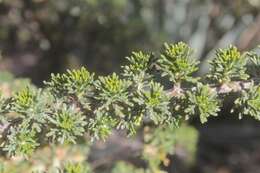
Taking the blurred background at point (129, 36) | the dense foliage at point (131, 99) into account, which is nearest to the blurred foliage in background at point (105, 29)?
the blurred background at point (129, 36)

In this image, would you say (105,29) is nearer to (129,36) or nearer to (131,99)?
(129,36)

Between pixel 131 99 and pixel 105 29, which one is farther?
pixel 105 29

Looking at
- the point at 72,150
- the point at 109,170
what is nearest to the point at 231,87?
the point at 72,150

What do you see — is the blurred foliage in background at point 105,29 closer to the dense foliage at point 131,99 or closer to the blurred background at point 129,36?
the blurred background at point 129,36

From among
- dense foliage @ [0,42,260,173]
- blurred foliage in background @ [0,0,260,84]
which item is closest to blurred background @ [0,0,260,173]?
blurred foliage in background @ [0,0,260,84]

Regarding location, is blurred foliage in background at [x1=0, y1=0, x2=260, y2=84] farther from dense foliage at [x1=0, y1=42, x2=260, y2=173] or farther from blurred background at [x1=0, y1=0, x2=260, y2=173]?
dense foliage at [x1=0, y1=42, x2=260, y2=173]

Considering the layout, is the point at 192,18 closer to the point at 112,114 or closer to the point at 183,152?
the point at 183,152

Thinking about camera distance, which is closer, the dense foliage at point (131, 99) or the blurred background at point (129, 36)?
the dense foliage at point (131, 99)

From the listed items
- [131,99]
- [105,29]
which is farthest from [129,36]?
[131,99]
